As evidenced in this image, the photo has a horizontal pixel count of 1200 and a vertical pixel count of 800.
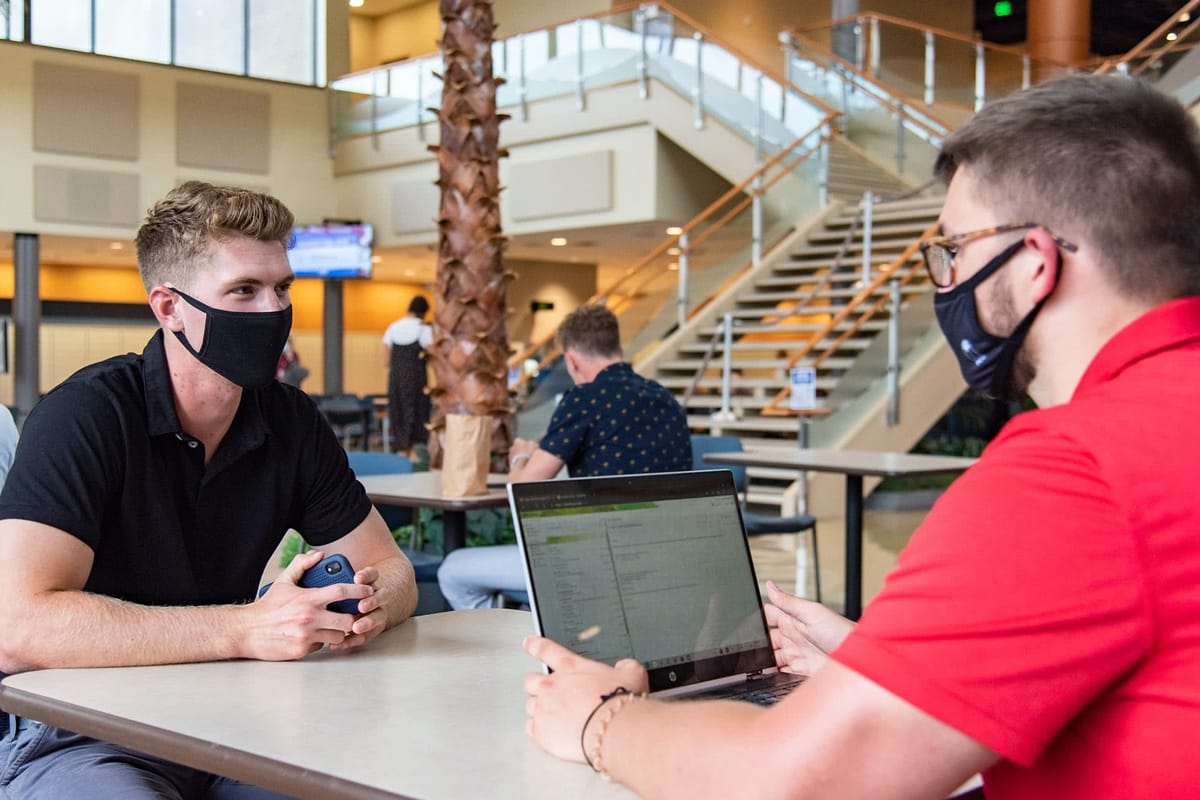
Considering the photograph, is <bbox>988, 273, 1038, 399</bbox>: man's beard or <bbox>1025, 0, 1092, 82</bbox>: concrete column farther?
<bbox>1025, 0, 1092, 82</bbox>: concrete column

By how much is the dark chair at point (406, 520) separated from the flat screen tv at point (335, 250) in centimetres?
1146

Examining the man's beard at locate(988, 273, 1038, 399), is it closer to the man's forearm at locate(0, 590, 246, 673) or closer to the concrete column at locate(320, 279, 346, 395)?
the man's forearm at locate(0, 590, 246, 673)

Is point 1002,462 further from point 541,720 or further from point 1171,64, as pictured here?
point 1171,64

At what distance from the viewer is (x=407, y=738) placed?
1254 millimetres

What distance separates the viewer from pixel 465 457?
365cm

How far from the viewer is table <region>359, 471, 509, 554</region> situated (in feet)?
11.6

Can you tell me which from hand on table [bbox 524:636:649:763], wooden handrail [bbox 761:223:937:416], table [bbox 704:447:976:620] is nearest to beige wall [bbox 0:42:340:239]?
wooden handrail [bbox 761:223:937:416]

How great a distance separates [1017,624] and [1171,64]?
10.2 meters

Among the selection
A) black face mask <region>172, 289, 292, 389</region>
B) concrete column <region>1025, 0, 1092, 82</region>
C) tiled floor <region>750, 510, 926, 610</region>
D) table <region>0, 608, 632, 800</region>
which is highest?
concrete column <region>1025, 0, 1092, 82</region>

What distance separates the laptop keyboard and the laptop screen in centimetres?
2

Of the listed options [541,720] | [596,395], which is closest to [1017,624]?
[541,720]

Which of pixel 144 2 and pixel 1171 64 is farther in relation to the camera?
pixel 144 2

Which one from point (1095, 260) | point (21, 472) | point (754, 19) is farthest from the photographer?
point (754, 19)

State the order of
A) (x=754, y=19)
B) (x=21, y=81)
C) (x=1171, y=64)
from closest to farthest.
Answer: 1. (x=1171, y=64)
2. (x=21, y=81)
3. (x=754, y=19)
